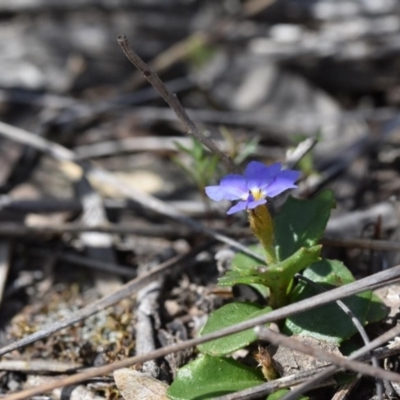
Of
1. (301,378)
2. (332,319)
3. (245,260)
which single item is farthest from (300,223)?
(301,378)

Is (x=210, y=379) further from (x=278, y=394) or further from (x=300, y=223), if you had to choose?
(x=300, y=223)

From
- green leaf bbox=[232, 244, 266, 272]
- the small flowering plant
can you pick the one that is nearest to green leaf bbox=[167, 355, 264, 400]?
the small flowering plant

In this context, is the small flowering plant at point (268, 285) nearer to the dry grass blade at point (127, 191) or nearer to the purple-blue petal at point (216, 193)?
the purple-blue petal at point (216, 193)

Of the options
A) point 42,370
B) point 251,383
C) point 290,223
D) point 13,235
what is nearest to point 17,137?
point 13,235

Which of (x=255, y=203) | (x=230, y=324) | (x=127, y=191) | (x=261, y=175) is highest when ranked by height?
(x=127, y=191)

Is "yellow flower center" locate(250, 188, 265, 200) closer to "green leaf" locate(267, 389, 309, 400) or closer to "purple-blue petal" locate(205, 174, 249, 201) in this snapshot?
"purple-blue petal" locate(205, 174, 249, 201)

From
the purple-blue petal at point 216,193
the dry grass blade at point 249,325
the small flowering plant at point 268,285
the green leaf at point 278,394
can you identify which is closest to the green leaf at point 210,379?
the small flowering plant at point 268,285

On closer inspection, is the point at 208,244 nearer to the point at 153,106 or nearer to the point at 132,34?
the point at 153,106
